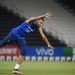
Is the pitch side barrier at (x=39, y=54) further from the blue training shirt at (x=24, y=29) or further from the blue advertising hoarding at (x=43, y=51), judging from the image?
the blue training shirt at (x=24, y=29)

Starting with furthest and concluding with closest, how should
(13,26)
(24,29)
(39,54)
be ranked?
(13,26) → (39,54) → (24,29)

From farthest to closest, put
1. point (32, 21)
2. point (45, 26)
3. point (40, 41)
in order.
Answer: point (45, 26) < point (40, 41) < point (32, 21)

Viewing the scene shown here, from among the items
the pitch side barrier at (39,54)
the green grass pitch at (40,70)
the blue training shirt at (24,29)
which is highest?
the blue training shirt at (24,29)

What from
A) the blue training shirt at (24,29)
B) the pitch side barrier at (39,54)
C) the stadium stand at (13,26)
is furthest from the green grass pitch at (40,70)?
the stadium stand at (13,26)

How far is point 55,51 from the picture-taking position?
23.9 metres

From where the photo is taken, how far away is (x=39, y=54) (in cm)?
2370

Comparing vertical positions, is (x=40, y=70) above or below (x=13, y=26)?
below

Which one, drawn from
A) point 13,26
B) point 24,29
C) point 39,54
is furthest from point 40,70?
point 13,26

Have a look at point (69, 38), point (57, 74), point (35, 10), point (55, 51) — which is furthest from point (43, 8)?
point (57, 74)

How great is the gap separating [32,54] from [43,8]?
27.6 ft

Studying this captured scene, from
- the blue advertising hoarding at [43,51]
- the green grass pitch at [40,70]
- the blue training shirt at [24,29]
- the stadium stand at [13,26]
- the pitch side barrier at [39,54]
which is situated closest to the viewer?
the blue training shirt at [24,29]

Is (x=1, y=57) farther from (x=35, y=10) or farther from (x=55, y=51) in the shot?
(x=35, y=10)

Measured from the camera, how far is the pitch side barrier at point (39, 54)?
23.2 meters

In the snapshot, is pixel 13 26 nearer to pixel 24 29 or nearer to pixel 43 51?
pixel 43 51
